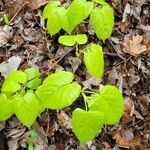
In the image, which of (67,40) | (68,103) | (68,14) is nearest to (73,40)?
(67,40)

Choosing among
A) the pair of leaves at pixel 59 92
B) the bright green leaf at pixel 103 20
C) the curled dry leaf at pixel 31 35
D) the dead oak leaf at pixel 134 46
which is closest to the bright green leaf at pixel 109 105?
the pair of leaves at pixel 59 92

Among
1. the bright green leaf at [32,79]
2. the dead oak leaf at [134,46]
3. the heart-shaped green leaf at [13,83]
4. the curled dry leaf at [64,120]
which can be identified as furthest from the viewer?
the dead oak leaf at [134,46]

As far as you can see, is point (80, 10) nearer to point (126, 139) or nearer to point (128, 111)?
point (128, 111)

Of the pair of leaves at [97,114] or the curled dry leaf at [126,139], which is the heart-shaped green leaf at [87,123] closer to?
the pair of leaves at [97,114]

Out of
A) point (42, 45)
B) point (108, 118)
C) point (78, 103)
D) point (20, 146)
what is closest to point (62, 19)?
point (42, 45)

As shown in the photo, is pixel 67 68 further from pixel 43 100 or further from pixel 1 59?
pixel 43 100

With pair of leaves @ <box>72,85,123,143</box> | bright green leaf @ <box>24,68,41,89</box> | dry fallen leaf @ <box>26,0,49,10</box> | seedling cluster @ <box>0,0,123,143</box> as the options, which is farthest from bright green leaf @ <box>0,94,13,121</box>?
dry fallen leaf @ <box>26,0,49,10</box>
